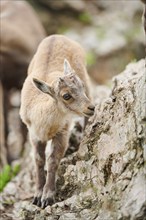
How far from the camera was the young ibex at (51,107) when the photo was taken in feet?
27.9

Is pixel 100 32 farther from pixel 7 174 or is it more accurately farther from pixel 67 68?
pixel 67 68

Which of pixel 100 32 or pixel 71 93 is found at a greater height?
pixel 100 32

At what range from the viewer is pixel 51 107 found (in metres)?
8.72

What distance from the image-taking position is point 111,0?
864 inches

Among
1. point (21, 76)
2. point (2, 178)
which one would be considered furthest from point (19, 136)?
point (2, 178)

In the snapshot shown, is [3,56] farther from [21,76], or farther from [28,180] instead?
[28,180]

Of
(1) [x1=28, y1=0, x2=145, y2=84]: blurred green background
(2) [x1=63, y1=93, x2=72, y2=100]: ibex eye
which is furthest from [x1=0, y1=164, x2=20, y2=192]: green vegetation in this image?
(1) [x1=28, y1=0, x2=145, y2=84]: blurred green background

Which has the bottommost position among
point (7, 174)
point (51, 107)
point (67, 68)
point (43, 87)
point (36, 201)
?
point (36, 201)

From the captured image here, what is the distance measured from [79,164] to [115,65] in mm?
10077

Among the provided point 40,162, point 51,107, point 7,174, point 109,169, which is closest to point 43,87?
point 51,107

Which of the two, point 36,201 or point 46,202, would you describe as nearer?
point 46,202

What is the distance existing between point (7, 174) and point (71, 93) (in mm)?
3195

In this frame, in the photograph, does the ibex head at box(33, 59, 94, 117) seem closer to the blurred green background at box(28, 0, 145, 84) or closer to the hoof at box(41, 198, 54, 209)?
the hoof at box(41, 198, 54, 209)

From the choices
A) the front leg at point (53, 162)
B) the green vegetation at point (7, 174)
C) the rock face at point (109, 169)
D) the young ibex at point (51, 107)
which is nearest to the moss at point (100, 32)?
the green vegetation at point (7, 174)
